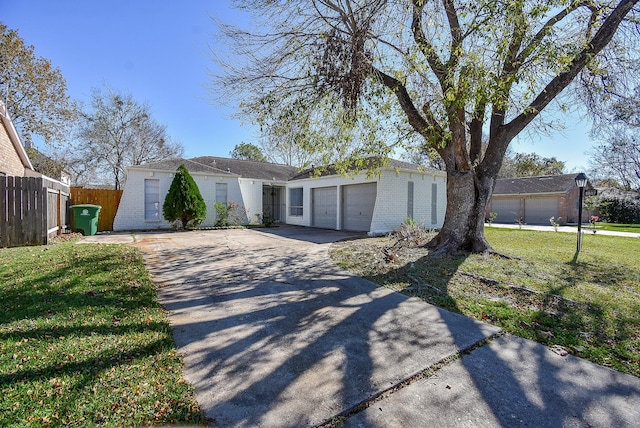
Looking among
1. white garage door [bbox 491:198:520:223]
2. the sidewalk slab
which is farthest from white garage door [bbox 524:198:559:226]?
the sidewalk slab

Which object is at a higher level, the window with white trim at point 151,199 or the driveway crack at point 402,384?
the window with white trim at point 151,199

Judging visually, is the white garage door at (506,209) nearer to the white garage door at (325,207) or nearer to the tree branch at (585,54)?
the white garage door at (325,207)

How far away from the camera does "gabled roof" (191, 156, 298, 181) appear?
18078 mm

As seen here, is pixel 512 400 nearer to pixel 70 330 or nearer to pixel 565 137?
pixel 70 330

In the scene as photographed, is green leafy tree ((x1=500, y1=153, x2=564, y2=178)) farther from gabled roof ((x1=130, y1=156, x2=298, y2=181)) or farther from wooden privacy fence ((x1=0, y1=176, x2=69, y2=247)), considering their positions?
wooden privacy fence ((x1=0, y1=176, x2=69, y2=247))

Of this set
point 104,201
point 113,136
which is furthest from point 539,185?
point 113,136

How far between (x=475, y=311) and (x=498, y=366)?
1398 mm

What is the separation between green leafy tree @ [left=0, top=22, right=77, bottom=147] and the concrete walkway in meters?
18.1

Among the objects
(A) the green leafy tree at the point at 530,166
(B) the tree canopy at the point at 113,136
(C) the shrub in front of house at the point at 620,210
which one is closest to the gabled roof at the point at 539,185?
(C) the shrub in front of house at the point at 620,210

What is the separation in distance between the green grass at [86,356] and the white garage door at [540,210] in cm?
2796

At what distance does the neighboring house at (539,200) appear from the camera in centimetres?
2341

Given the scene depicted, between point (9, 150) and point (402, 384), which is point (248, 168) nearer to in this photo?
point (9, 150)

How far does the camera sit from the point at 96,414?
1946 mm

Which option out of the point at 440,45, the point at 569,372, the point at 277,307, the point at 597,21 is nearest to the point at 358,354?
the point at 277,307
